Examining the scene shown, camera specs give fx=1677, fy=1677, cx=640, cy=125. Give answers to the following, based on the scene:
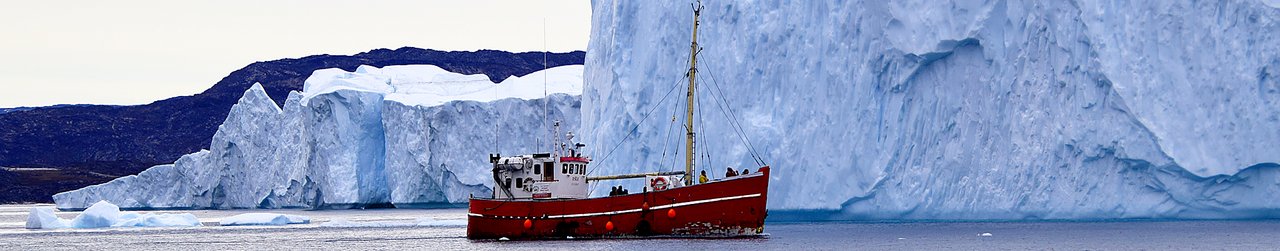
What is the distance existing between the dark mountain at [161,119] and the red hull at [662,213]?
3504 inches

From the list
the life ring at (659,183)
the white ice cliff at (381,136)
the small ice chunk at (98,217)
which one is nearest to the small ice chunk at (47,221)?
the small ice chunk at (98,217)

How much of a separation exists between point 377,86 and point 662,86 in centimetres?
2210

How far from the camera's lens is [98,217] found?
40.8m

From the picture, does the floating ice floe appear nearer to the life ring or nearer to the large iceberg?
the large iceberg

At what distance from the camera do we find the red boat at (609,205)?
2661 cm

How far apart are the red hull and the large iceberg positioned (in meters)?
4.90

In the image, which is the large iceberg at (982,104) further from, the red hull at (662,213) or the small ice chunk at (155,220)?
the small ice chunk at (155,220)

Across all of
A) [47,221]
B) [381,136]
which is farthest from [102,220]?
[381,136]

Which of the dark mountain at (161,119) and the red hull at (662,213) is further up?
the dark mountain at (161,119)

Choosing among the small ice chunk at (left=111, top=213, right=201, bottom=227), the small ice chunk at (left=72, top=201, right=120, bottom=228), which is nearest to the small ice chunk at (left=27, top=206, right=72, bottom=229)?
the small ice chunk at (left=72, top=201, right=120, bottom=228)

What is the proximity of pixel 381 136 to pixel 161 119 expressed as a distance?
73.1 meters

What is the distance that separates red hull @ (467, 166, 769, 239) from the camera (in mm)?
26484

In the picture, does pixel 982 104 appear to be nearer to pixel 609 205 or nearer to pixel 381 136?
pixel 609 205

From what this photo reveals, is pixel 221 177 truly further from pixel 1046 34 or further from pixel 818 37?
pixel 1046 34
